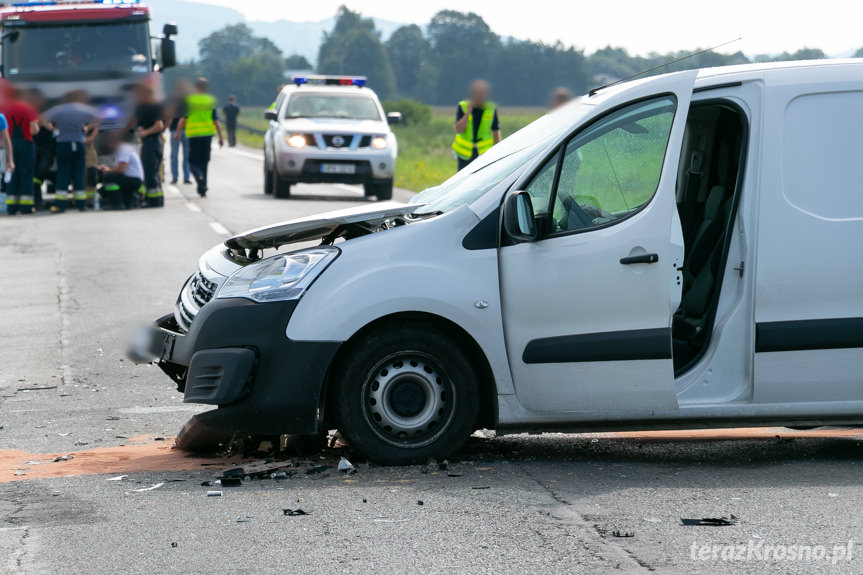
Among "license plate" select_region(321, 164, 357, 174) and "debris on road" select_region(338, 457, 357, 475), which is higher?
"license plate" select_region(321, 164, 357, 174)

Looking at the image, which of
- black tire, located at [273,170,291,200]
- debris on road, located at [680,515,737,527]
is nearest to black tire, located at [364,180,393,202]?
black tire, located at [273,170,291,200]

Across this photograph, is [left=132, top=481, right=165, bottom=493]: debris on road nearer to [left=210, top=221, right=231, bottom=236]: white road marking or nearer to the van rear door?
the van rear door

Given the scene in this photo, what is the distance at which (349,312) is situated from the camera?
5.63 metres

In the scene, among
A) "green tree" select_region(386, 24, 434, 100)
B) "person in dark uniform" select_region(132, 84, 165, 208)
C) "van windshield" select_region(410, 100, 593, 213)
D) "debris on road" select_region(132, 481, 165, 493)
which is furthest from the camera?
"green tree" select_region(386, 24, 434, 100)

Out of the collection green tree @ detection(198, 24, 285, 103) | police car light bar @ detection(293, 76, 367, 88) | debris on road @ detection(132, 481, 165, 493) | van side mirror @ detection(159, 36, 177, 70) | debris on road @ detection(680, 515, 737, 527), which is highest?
green tree @ detection(198, 24, 285, 103)

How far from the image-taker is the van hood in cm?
604

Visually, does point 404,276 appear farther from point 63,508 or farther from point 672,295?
point 63,508

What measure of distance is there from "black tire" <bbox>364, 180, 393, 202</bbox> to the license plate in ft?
1.68

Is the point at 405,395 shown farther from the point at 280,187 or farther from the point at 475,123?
the point at 280,187

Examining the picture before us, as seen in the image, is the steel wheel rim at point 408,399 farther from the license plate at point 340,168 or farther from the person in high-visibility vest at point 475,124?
the license plate at point 340,168

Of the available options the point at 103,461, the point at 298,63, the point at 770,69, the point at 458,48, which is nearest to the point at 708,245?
the point at 770,69

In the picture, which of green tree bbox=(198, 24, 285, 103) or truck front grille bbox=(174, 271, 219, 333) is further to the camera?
green tree bbox=(198, 24, 285, 103)

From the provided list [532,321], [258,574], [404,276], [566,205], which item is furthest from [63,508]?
[566,205]

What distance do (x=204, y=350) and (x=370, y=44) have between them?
3404 inches
